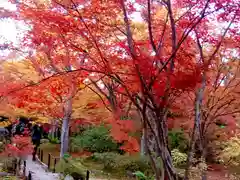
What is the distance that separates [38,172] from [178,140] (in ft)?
33.4

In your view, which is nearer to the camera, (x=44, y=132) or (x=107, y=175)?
(x=107, y=175)

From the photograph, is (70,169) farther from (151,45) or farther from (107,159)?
(107,159)

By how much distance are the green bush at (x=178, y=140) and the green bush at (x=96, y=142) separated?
135 inches

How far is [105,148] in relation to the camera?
64.3 feet

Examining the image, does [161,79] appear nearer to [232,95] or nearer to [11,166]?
[232,95]

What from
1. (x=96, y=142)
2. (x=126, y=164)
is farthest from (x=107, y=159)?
(x=96, y=142)

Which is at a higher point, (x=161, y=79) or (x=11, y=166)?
Answer: (x=161, y=79)

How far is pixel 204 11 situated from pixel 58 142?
2057 cm

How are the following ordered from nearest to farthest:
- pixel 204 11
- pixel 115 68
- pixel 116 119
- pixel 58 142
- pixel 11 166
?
pixel 204 11 → pixel 115 68 → pixel 11 166 → pixel 116 119 → pixel 58 142

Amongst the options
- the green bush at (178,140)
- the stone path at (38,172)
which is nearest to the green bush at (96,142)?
the green bush at (178,140)

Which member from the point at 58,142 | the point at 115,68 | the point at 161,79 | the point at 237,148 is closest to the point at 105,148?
the point at 58,142

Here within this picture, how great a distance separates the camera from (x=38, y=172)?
41.4 feet

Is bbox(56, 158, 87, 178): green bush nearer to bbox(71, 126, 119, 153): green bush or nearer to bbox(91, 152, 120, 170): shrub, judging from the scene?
bbox(91, 152, 120, 170): shrub

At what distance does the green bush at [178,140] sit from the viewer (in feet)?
65.5
